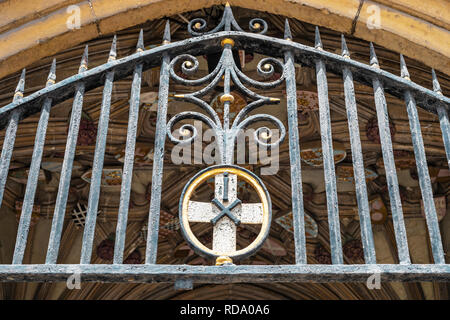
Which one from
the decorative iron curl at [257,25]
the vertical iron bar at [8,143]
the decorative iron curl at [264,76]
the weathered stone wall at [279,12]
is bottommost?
the vertical iron bar at [8,143]

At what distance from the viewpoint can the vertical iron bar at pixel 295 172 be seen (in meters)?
2.48

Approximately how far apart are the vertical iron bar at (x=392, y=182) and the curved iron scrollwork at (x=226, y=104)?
1.32 feet

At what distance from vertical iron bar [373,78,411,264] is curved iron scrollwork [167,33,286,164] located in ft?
1.32

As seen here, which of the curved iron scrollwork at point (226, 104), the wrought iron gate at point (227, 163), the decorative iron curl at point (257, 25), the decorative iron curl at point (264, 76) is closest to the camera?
the wrought iron gate at point (227, 163)

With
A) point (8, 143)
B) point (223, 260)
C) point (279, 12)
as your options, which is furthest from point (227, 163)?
point (279, 12)

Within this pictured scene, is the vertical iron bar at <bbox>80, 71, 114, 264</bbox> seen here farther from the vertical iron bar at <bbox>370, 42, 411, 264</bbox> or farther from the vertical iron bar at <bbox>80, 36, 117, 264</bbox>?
the vertical iron bar at <bbox>370, 42, 411, 264</bbox>

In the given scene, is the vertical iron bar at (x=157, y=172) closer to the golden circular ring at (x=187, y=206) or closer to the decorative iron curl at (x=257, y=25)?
the golden circular ring at (x=187, y=206)

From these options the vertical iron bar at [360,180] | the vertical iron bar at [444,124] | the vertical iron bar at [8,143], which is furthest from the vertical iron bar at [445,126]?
the vertical iron bar at [8,143]

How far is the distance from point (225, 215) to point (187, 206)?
0.47ft

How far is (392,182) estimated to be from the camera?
2.63 meters

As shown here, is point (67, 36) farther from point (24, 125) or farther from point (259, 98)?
point (24, 125)
